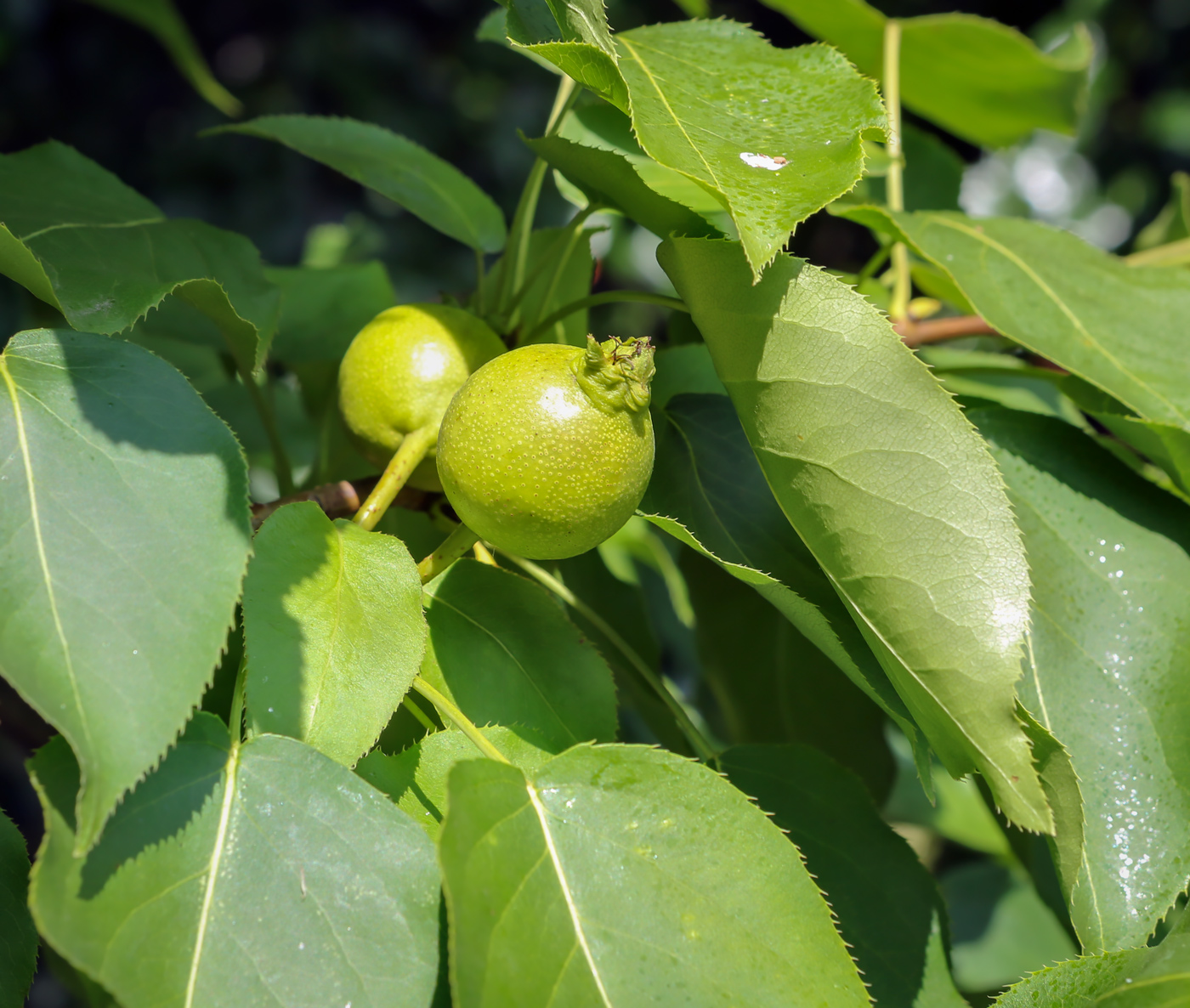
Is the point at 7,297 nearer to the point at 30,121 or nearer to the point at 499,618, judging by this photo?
the point at 30,121

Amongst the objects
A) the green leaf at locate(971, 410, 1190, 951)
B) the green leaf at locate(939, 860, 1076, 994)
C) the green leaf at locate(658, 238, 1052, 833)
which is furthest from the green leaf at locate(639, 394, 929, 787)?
the green leaf at locate(939, 860, 1076, 994)

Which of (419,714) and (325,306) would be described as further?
(325,306)

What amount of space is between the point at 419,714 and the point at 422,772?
55 millimetres

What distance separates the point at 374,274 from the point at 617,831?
65 centimetres

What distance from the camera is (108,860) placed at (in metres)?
0.42

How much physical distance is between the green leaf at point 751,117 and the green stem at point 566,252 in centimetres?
12

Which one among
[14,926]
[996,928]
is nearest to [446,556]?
[14,926]

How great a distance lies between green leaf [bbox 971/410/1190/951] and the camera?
56cm

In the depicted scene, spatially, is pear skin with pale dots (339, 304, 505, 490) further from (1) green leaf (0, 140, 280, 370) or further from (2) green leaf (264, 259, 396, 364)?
(2) green leaf (264, 259, 396, 364)

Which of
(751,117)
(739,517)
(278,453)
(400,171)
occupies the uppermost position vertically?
(751,117)

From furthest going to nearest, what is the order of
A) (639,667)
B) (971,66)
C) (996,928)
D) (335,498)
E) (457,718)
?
(996,928)
(971,66)
(639,667)
(335,498)
(457,718)

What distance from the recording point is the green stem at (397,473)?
59cm

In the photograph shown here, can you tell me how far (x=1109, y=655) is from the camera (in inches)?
24.5

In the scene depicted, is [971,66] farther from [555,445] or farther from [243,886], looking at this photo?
[243,886]
